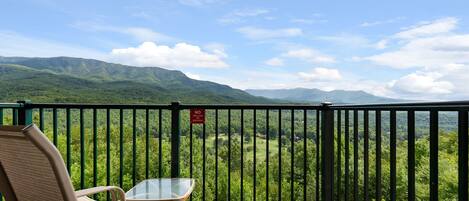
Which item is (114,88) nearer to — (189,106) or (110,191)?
(189,106)

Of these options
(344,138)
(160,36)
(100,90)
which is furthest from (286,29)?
(344,138)

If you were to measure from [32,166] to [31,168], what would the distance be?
0.02 m

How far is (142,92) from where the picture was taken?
19.5 meters

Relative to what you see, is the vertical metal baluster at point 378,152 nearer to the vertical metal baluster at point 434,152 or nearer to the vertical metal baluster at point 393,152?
the vertical metal baluster at point 393,152

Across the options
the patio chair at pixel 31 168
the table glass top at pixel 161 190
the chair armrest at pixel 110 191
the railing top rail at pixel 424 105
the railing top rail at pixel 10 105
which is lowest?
the table glass top at pixel 161 190

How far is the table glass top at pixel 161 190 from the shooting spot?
8.59ft

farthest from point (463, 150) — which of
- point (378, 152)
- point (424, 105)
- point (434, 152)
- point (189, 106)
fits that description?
point (189, 106)

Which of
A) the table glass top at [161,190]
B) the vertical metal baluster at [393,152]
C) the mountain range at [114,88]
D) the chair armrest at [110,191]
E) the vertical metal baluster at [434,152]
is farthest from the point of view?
the mountain range at [114,88]

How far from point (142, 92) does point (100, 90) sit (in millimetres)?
3825

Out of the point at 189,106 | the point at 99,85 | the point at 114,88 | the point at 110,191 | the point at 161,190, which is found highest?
the point at 99,85

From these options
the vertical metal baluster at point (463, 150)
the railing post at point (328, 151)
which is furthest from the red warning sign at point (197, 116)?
the vertical metal baluster at point (463, 150)

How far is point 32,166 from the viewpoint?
1.67m

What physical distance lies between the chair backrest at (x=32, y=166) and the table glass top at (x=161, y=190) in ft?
3.03

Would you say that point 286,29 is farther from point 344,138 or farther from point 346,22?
point 344,138
